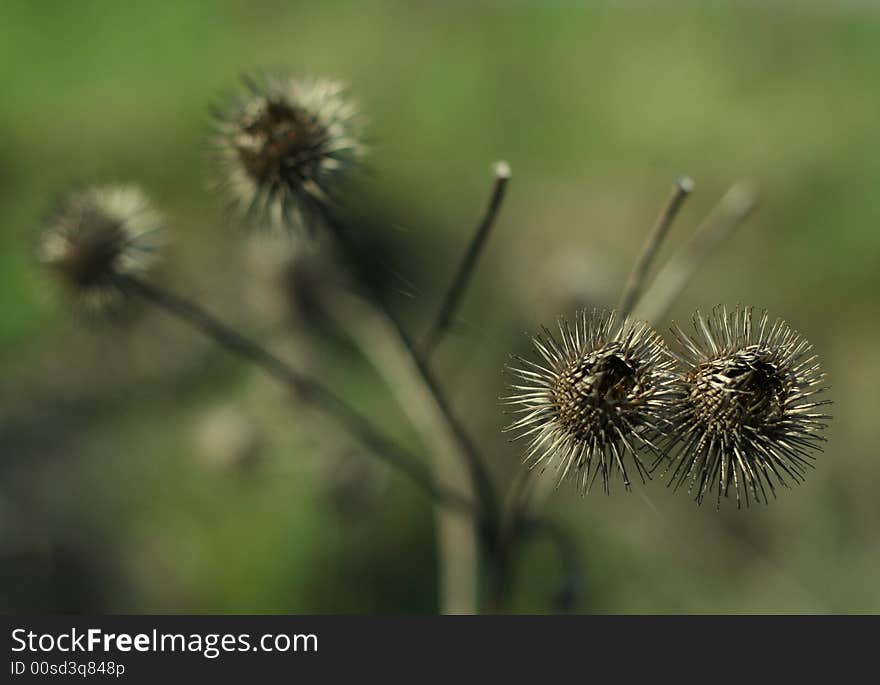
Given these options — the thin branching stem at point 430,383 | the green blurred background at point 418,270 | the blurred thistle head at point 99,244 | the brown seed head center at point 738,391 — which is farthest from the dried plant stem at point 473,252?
the green blurred background at point 418,270

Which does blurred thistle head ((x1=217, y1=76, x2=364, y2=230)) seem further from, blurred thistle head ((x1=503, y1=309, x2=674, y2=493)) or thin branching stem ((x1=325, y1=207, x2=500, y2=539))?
blurred thistle head ((x1=503, y1=309, x2=674, y2=493))

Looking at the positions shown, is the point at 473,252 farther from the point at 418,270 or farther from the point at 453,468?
the point at 418,270

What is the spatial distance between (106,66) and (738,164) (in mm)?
4260

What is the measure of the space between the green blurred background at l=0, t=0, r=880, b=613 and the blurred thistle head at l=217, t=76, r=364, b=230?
30.6 inches

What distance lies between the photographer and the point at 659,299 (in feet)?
6.92

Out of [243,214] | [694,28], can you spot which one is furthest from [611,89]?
[243,214]

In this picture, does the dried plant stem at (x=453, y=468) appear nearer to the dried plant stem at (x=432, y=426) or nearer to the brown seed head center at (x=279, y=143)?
the dried plant stem at (x=432, y=426)

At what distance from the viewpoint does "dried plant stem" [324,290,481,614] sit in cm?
235

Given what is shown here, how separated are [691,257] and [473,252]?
688mm

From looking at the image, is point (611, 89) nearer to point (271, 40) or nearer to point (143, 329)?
point (271, 40)

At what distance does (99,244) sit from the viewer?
1886 millimetres

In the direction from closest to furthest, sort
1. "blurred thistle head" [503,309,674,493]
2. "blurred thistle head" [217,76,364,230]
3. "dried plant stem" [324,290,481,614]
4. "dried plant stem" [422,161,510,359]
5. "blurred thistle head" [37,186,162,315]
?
"blurred thistle head" [503,309,674,493]
"dried plant stem" [422,161,510,359]
"blurred thistle head" [217,76,364,230]
"blurred thistle head" [37,186,162,315]
"dried plant stem" [324,290,481,614]

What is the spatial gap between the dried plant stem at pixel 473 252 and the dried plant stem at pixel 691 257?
0.53m

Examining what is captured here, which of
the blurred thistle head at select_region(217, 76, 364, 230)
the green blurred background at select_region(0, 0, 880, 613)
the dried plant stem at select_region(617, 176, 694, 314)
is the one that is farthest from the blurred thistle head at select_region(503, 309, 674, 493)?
the green blurred background at select_region(0, 0, 880, 613)
